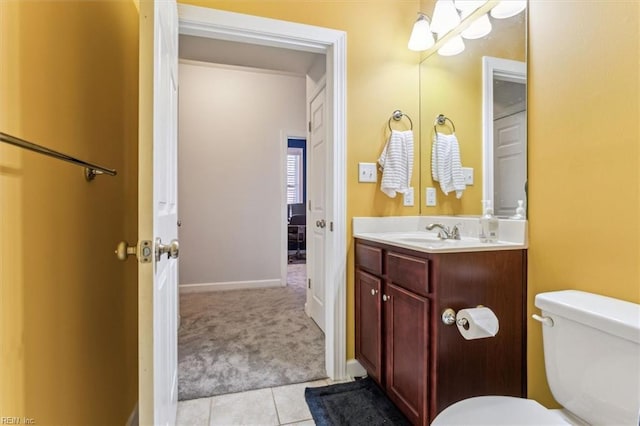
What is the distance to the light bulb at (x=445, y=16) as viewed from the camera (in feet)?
5.70

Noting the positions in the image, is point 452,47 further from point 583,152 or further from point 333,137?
point 583,152

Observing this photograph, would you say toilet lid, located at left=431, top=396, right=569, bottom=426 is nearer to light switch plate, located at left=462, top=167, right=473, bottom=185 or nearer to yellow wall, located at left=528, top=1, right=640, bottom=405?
yellow wall, located at left=528, top=1, right=640, bottom=405

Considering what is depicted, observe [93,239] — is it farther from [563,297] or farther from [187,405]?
[563,297]

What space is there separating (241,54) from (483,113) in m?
1.57

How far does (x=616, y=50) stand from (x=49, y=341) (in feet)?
6.11

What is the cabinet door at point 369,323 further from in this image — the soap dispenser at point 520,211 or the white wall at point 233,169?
the white wall at point 233,169

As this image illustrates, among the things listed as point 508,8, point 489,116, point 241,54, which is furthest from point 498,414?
point 241,54

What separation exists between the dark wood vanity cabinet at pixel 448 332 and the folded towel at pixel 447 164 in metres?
0.63

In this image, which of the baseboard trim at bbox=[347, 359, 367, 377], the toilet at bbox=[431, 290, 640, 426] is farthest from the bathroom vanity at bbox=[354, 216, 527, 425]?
the baseboard trim at bbox=[347, 359, 367, 377]

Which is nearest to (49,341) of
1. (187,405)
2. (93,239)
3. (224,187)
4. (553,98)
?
(93,239)

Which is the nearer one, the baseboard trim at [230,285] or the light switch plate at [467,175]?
the light switch plate at [467,175]

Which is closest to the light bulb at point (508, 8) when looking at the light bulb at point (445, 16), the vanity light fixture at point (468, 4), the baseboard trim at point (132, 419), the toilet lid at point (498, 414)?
the vanity light fixture at point (468, 4)

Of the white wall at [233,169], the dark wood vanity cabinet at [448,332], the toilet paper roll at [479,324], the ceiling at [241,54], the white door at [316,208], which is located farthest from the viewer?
the white wall at [233,169]

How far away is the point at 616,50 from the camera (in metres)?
1.05
